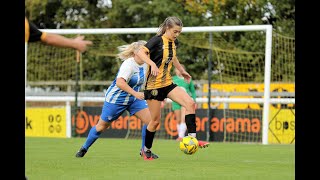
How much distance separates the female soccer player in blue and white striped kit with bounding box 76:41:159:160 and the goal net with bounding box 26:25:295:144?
298 inches

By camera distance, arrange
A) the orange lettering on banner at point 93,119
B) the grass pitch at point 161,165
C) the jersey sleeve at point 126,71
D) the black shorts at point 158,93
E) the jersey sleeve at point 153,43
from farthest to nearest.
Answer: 1. the orange lettering on banner at point 93,119
2. the jersey sleeve at point 126,71
3. the jersey sleeve at point 153,43
4. the black shorts at point 158,93
5. the grass pitch at point 161,165

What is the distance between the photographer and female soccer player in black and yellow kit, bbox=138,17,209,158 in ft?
39.1

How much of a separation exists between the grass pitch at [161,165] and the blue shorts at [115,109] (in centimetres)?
65

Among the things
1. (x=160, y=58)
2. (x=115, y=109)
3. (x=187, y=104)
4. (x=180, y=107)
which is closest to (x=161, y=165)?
(x=187, y=104)

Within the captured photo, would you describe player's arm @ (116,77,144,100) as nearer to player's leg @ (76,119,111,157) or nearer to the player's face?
player's leg @ (76,119,111,157)

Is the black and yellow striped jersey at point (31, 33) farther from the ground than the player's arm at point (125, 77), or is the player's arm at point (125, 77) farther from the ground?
the black and yellow striped jersey at point (31, 33)

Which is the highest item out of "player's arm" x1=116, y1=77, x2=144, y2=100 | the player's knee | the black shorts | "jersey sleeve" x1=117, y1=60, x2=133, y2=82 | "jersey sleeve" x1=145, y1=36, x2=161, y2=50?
"jersey sleeve" x1=145, y1=36, x2=161, y2=50

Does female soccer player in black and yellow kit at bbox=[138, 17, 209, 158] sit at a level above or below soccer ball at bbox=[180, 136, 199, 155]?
above

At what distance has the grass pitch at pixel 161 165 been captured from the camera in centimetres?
933

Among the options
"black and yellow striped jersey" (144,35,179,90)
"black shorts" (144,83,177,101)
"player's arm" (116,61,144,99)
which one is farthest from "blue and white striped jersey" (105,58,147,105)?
"black shorts" (144,83,177,101)

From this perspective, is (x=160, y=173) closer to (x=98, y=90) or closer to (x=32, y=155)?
(x=32, y=155)

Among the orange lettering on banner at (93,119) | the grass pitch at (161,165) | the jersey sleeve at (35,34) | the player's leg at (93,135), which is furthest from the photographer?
the orange lettering on banner at (93,119)

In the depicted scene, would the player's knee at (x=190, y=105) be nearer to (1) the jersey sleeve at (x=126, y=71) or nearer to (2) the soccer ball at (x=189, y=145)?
(2) the soccer ball at (x=189, y=145)

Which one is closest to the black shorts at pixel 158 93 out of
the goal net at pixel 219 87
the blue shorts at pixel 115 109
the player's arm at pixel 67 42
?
the blue shorts at pixel 115 109
